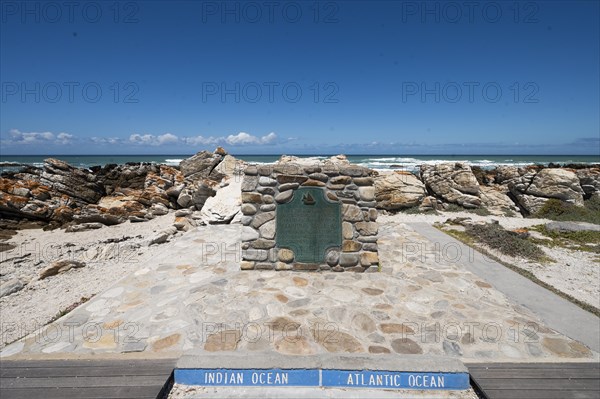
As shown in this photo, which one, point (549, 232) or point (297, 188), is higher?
point (297, 188)

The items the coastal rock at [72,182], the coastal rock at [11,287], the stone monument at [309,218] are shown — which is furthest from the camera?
the coastal rock at [72,182]

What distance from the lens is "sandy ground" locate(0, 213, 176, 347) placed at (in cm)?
554

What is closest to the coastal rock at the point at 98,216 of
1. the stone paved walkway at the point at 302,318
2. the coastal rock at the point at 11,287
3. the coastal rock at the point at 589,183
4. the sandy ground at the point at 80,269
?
the sandy ground at the point at 80,269

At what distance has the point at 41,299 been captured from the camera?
6129 millimetres

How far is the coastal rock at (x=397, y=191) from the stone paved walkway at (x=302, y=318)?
990 centimetres

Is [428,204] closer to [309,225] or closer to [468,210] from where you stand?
[468,210]

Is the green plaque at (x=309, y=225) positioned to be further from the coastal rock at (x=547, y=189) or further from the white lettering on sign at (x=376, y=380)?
the coastal rock at (x=547, y=189)

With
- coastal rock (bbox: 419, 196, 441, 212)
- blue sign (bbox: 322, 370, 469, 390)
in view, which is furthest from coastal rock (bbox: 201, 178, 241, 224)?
coastal rock (bbox: 419, 196, 441, 212)

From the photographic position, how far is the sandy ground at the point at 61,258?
5.54 m

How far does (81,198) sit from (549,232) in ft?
73.3

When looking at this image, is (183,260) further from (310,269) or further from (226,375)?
(226,375)

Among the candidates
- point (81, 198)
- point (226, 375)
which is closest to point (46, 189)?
point (81, 198)

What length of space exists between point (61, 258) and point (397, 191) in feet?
48.1

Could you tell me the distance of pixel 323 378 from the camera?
3.02 m
